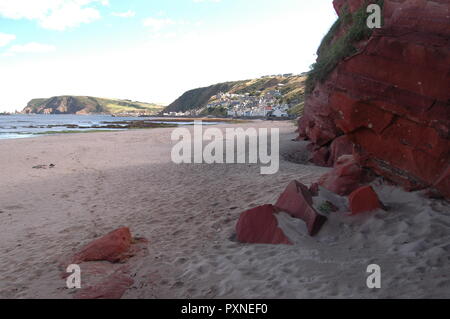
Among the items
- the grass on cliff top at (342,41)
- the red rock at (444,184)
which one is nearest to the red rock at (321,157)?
the grass on cliff top at (342,41)

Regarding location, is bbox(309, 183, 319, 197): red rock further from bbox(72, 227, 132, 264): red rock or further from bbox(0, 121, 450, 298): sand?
bbox(72, 227, 132, 264): red rock

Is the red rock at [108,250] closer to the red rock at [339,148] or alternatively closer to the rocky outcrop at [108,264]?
the rocky outcrop at [108,264]

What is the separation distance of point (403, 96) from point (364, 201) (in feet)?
5.90

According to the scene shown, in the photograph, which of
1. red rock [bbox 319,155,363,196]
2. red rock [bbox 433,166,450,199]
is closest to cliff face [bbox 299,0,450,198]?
red rock [bbox 433,166,450,199]

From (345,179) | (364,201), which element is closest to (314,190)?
(345,179)

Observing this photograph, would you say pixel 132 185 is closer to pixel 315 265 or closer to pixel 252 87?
pixel 315 265

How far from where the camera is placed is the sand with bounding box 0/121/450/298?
3605 mm

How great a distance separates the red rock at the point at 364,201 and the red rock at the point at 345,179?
1.94 feet

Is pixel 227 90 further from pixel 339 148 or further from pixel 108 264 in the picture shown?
pixel 108 264

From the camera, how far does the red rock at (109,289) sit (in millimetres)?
3770

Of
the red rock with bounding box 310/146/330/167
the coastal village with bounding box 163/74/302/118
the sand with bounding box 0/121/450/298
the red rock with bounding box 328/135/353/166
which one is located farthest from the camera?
the coastal village with bounding box 163/74/302/118

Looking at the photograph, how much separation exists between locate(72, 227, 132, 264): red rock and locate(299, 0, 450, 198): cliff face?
15.0 feet
